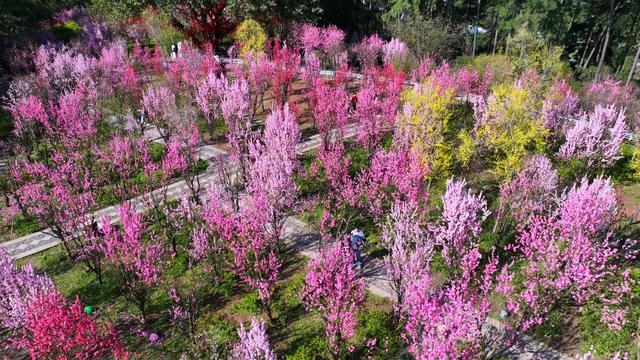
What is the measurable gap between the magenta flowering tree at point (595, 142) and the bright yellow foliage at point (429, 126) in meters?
6.95

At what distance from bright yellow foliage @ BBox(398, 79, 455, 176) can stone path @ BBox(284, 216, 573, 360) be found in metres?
5.39

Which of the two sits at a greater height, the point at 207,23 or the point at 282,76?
the point at 207,23

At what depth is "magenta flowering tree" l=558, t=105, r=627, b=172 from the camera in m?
20.0

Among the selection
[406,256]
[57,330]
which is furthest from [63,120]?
[406,256]

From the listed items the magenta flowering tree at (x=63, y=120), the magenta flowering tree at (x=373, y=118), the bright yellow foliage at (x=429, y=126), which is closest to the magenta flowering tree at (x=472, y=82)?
the magenta flowering tree at (x=373, y=118)

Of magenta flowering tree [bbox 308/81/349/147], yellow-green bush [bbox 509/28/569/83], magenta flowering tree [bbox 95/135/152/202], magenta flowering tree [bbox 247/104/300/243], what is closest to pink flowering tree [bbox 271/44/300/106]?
magenta flowering tree [bbox 308/81/349/147]

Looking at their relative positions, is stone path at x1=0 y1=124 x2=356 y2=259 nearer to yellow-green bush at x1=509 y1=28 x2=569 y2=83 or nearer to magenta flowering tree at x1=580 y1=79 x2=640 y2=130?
yellow-green bush at x1=509 y1=28 x2=569 y2=83

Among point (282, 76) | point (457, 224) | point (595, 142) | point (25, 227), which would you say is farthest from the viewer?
point (282, 76)

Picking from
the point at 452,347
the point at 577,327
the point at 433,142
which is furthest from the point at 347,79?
the point at 452,347

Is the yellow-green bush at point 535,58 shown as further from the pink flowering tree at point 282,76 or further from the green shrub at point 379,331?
the green shrub at point 379,331

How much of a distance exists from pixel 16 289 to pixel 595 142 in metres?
24.6

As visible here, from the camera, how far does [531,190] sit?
1599 cm

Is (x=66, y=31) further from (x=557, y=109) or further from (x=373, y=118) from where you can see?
(x=557, y=109)

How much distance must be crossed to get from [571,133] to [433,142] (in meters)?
8.04
